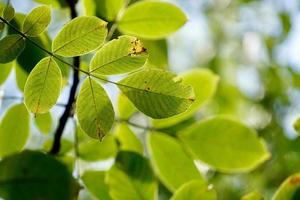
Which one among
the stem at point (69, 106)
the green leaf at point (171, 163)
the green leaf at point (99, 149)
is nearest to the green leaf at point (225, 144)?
the green leaf at point (171, 163)

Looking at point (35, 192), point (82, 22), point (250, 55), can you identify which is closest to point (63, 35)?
point (82, 22)

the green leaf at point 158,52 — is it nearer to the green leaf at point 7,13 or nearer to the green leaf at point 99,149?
the green leaf at point 99,149

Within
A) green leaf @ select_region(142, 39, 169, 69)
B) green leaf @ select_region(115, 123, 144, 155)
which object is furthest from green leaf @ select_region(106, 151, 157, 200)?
green leaf @ select_region(142, 39, 169, 69)

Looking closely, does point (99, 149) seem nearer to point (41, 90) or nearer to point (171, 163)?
point (171, 163)

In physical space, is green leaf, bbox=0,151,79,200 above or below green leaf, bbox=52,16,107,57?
below

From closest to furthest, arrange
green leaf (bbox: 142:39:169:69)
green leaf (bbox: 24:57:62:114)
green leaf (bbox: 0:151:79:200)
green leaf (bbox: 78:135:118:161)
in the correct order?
green leaf (bbox: 24:57:62:114) → green leaf (bbox: 0:151:79:200) → green leaf (bbox: 78:135:118:161) → green leaf (bbox: 142:39:169:69)

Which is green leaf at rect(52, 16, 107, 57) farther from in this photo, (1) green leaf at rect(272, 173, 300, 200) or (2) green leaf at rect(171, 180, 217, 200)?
(1) green leaf at rect(272, 173, 300, 200)

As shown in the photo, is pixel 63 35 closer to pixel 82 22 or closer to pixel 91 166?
pixel 82 22
